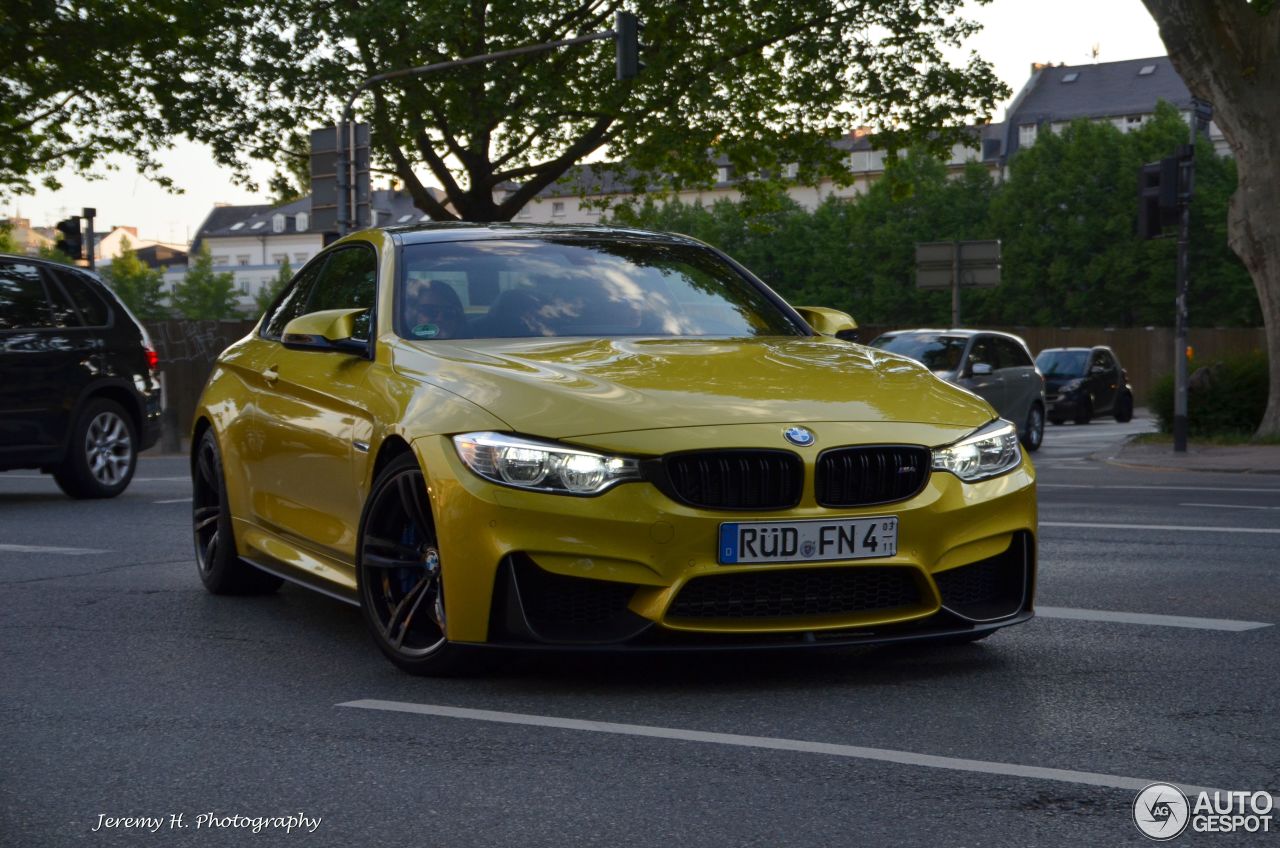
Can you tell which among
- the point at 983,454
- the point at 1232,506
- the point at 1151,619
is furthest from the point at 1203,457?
the point at 983,454

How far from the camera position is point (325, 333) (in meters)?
6.54

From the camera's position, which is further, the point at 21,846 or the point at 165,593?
the point at 165,593

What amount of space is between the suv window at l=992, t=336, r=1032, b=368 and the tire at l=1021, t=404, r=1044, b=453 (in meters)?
0.63

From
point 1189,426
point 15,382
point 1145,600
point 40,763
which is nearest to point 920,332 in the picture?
point 1189,426

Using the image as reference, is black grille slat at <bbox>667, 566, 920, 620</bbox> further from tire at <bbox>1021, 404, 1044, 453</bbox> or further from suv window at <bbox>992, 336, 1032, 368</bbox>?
tire at <bbox>1021, 404, 1044, 453</bbox>

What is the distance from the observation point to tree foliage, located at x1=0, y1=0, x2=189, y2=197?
95.8 ft

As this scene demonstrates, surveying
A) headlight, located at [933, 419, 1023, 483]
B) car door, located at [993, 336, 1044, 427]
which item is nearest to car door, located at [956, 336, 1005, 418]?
car door, located at [993, 336, 1044, 427]

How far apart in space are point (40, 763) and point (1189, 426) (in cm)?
2105

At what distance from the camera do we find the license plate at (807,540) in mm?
5297

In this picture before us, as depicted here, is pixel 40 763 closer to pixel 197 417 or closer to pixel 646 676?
pixel 646 676

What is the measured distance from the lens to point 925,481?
18.3 ft

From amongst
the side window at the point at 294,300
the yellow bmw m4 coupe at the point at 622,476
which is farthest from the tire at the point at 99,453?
the yellow bmw m4 coupe at the point at 622,476

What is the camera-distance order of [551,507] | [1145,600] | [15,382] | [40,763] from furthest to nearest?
[15,382], [1145,600], [551,507], [40,763]

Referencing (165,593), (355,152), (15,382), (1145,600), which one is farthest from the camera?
(355,152)
